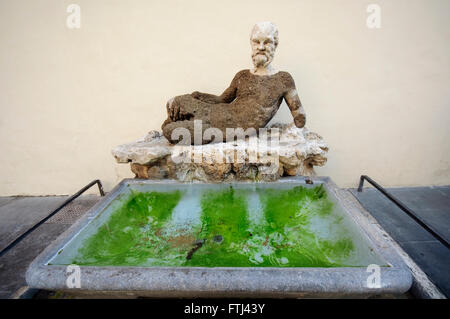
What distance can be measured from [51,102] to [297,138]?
9.77ft

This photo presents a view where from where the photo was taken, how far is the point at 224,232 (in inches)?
61.8

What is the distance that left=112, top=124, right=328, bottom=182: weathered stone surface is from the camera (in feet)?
5.73

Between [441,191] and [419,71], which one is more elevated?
[419,71]

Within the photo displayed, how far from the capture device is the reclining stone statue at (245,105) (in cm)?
183

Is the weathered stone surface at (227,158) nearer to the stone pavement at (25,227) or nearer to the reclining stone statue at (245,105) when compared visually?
the reclining stone statue at (245,105)

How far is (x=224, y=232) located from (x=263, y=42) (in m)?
1.56

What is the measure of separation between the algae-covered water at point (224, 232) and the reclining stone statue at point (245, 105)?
1.89 ft

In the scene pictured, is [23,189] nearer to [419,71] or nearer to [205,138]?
[205,138]

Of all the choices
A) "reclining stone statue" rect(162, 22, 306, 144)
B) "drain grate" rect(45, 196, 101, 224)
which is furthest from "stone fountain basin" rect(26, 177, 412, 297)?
"drain grate" rect(45, 196, 101, 224)

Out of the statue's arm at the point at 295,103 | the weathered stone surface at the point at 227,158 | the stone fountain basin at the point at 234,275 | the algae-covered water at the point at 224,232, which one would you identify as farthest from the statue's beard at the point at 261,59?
the stone fountain basin at the point at 234,275

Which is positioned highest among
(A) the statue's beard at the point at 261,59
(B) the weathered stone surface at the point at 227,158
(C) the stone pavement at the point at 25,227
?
(A) the statue's beard at the point at 261,59

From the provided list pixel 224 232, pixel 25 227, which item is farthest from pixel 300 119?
pixel 25 227

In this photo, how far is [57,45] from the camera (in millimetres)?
2426
